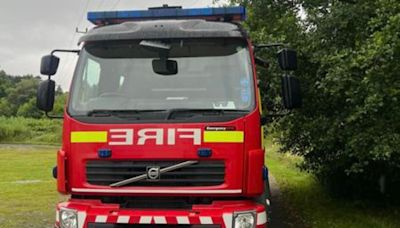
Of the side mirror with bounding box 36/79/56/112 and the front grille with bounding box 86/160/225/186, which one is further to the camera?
the side mirror with bounding box 36/79/56/112

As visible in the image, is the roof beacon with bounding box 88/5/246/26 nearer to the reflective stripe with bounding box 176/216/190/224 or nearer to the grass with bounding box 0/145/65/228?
the reflective stripe with bounding box 176/216/190/224

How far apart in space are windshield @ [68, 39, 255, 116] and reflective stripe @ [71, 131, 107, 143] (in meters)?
0.25

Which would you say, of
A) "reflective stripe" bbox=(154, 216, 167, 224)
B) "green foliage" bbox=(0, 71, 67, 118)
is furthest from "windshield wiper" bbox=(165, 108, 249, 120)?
"green foliage" bbox=(0, 71, 67, 118)

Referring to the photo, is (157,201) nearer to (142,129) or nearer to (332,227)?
(142,129)

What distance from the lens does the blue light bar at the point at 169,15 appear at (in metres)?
6.62

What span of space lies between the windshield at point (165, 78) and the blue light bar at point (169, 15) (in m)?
0.88

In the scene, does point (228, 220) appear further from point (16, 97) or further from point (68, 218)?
point (16, 97)

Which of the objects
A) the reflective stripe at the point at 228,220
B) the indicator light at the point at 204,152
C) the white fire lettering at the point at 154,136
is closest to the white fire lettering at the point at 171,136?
the white fire lettering at the point at 154,136

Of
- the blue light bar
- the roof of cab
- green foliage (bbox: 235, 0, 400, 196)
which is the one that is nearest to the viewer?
the roof of cab

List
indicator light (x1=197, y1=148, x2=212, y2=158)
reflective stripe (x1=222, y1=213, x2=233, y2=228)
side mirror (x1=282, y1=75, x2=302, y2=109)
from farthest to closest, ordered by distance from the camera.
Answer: side mirror (x1=282, y1=75, x2=302, y2=109)
indicator light (x1=197, y1=148, x2=212, y2=158)
reflective stripe (x1=222, y1=213, x2=233, y2=228)

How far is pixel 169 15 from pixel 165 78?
121 cm

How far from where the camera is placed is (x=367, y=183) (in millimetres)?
11242

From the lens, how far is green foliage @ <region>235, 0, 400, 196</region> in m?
7.24

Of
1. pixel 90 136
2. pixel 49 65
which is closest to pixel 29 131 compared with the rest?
pixel 49 65
